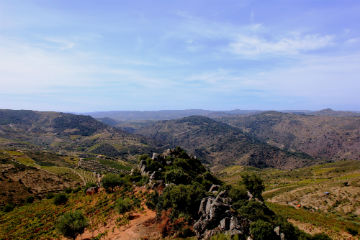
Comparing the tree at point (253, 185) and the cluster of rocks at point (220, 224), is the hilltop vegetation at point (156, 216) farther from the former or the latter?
the tree at point (253, 185)

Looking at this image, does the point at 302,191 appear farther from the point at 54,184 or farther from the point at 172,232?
the point at 54,184

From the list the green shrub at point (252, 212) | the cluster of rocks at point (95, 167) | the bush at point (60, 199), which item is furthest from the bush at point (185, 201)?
the cluster of rocks at point (95, 167)

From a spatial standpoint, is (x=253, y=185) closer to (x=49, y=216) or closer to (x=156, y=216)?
(x=156, y=216)

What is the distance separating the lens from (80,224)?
31.3 m

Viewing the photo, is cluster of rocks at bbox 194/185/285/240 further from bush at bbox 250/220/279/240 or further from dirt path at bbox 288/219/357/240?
dirt path at bbox 288/219/357/240

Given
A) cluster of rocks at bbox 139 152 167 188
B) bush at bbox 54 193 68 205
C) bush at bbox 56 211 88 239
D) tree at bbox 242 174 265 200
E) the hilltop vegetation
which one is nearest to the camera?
the hilltop vegetation

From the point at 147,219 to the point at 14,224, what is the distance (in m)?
38.9

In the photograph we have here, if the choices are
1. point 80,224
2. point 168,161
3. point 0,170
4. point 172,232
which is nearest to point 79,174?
point 0,170

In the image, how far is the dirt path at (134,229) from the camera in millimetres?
31188

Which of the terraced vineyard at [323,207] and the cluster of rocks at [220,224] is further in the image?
the terraced vineyard at [323,207]

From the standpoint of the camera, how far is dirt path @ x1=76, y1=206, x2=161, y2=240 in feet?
102

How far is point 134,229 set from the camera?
108ft

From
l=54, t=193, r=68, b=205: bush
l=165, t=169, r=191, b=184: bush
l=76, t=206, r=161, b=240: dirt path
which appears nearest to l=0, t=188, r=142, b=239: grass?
l=54, t=193, r=68, b=205: bush

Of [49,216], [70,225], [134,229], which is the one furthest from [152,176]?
[49,216]
